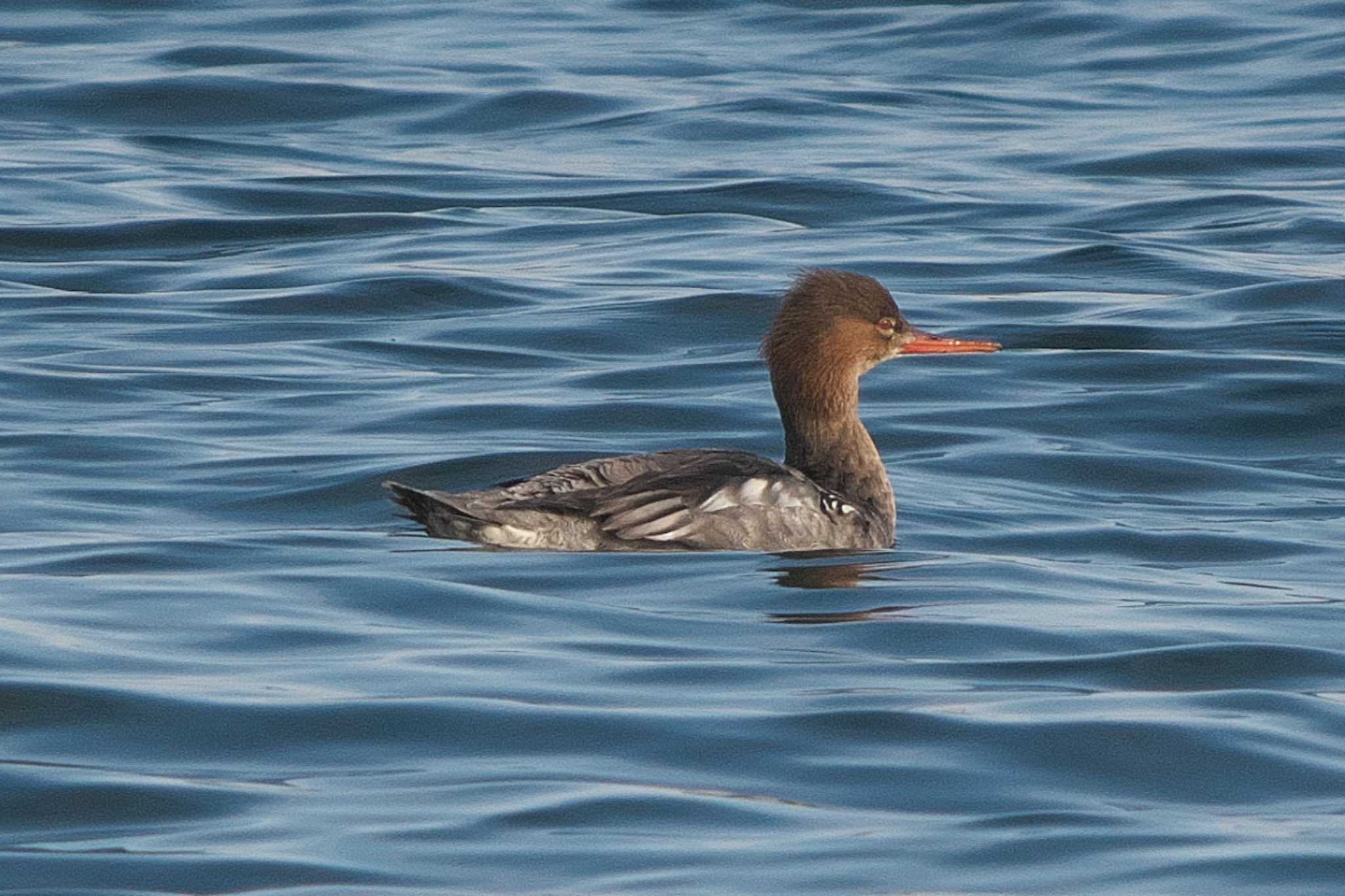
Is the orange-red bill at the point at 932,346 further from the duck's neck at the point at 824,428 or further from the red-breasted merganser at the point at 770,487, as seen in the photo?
the duck's neck at the point at 824,428

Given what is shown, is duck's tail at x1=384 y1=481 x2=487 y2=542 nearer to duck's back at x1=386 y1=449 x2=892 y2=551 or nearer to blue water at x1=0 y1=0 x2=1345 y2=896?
duck's back at x1=386 y1=449 x2=892 y2=551

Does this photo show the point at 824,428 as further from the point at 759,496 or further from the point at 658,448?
the point at 658,448

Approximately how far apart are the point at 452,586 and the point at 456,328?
503cm

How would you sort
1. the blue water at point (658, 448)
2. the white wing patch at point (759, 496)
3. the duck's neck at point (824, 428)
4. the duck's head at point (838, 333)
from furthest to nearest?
the duck's head at point (838, 333), the duck's neck at point (824, 428), the white wing patch at point (759, 496), the blue water at point (658, 448)

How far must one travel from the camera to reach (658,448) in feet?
33.0

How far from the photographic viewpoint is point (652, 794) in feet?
18.0

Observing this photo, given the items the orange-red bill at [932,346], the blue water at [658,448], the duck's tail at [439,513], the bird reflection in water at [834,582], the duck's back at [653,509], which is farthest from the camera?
the orange-red bill at [932,346]

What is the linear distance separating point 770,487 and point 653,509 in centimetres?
40

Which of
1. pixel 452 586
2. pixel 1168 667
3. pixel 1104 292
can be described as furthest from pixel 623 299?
pixel 1168 667

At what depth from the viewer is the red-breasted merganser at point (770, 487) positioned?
796cm

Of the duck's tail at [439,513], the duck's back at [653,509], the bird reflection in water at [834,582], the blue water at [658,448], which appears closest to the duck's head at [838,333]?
the blue water at [658,448]

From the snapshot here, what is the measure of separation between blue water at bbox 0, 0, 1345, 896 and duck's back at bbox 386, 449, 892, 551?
106 millimetres

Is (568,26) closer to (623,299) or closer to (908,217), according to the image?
(908,217)

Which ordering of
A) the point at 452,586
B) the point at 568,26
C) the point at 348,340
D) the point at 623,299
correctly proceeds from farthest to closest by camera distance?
the point at 568,26 < the point at 623,299 < the point at 348,340 < the point at 452,586
